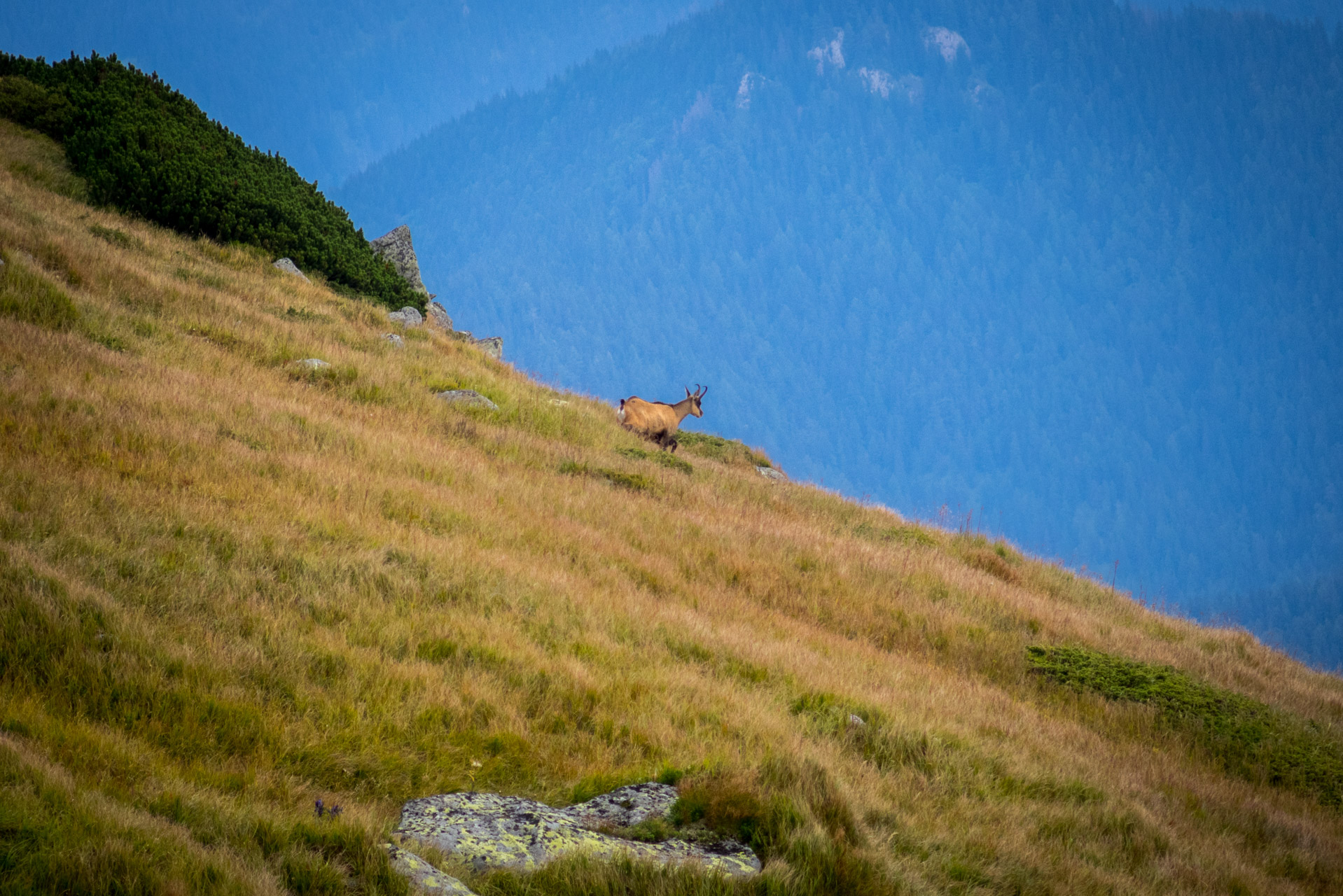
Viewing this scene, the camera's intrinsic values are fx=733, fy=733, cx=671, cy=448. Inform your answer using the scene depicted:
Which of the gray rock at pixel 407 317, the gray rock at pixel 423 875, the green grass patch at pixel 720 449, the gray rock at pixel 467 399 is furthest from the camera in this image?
the green grass patch at pixel 720 449

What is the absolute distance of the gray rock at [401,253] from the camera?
83.6 ft

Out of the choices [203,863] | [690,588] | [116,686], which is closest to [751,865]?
[203,863]

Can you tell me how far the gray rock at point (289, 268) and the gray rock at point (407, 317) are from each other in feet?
7.53

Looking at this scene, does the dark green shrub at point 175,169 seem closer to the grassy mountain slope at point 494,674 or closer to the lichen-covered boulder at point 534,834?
the grassy mountain slope at point 494,674

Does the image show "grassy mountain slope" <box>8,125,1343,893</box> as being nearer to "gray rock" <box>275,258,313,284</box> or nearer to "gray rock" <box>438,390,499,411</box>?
"gray rock" <box>438,390,499,411</box>

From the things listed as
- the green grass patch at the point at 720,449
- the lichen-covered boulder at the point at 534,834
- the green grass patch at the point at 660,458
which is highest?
the green grass patch at the point at 720,449

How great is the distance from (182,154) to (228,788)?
22325 millimetres

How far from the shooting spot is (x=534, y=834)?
387cm

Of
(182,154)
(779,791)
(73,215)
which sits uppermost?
(182,154)

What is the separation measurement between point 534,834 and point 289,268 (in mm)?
20183

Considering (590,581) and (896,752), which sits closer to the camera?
(896,752)

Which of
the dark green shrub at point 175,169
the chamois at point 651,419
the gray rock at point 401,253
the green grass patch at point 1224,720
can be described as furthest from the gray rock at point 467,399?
the gray rock at point 401,253

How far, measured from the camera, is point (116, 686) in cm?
421

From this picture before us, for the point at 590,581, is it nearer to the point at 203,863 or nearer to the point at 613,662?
the point at 613,662
